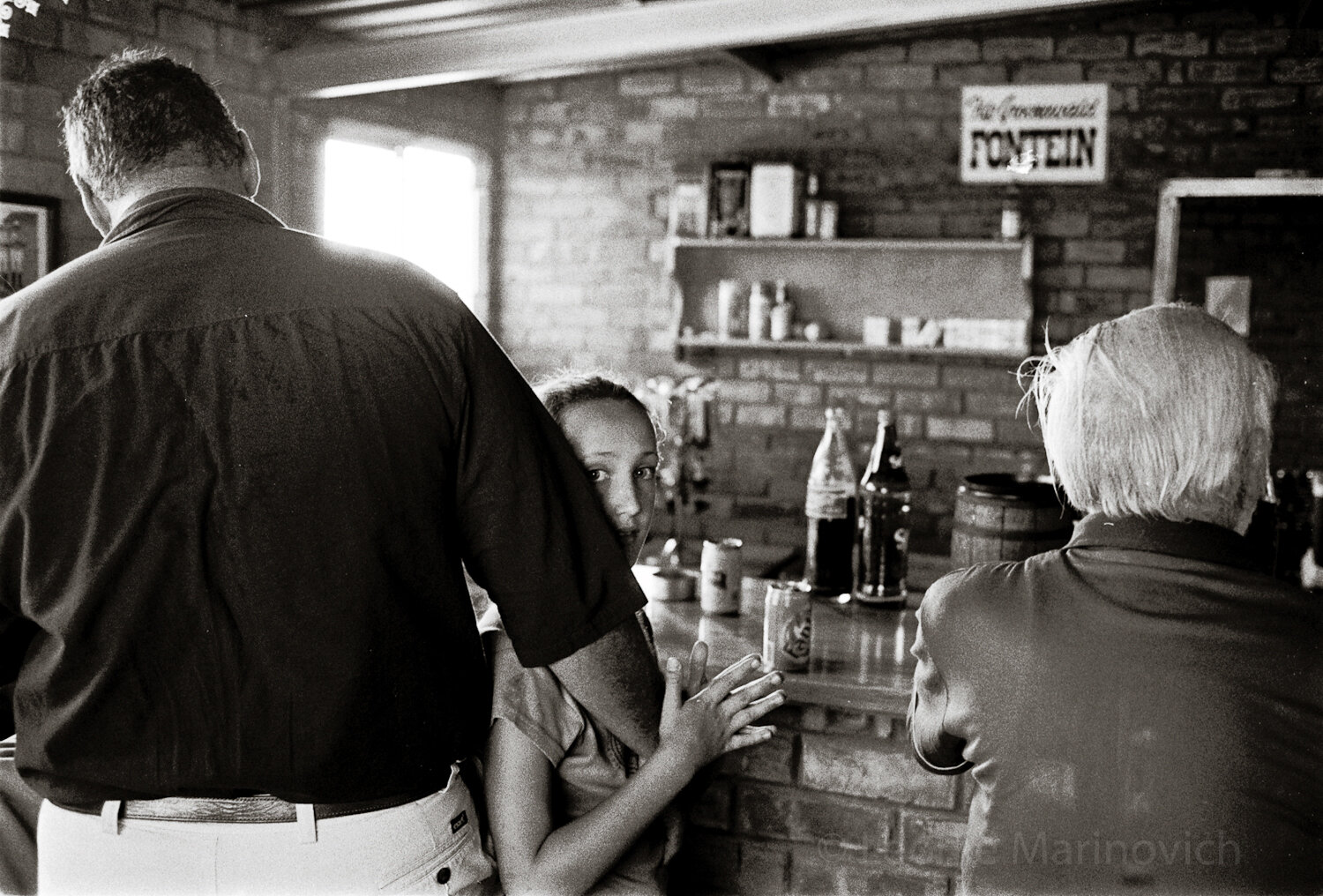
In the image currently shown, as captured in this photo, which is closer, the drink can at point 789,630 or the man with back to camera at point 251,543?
the man with back to camera at point 251,543

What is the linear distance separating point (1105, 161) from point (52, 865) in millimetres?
4512

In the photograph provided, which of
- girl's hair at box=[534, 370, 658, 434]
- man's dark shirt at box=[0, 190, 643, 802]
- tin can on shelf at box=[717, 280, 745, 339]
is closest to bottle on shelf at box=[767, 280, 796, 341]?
tin can on shelf at box=[717, 280, 745, 339]

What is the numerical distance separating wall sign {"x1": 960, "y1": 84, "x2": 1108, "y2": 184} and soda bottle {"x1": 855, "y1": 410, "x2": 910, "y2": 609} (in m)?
2.67

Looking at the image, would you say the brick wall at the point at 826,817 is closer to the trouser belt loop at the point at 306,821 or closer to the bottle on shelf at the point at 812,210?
the trouser belt loop at the point at 306,821

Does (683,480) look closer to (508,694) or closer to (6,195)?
(6,195)

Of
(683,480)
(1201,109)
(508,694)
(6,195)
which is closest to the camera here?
(508,694)

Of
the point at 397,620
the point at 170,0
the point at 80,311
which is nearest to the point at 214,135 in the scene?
the point at 80,311

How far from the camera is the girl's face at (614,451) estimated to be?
1.66 meters

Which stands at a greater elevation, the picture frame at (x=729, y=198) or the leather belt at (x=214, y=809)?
the picture frame at (x=729, y=198)

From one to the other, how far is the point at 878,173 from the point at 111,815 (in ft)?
14.6

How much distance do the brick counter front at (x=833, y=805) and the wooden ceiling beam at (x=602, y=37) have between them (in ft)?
5.98

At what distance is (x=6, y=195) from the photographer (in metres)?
3.36

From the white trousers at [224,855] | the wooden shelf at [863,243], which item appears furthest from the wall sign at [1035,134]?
the white trousers at [224,855]

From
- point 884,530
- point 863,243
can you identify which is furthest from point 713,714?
point 863,243
